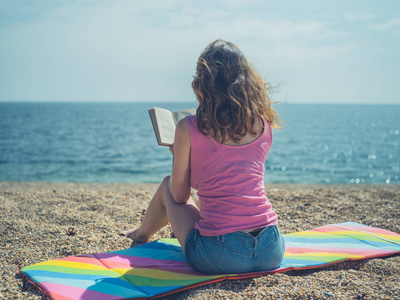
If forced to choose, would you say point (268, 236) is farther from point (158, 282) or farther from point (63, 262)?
point (63, 262)

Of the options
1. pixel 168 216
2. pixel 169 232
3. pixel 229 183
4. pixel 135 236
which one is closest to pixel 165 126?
pixel 168 216

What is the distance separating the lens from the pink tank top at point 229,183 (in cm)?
245

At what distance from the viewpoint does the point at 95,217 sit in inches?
173

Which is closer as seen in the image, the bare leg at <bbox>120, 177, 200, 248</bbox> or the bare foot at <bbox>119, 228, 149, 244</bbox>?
the bare leg at <bbox>120, 177, 200, 248</bbox>

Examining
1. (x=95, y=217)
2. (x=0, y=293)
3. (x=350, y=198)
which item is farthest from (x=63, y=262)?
(x=350, y=198)

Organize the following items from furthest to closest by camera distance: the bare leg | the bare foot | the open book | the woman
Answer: the bare foot, the open book, the bare leg, the woman

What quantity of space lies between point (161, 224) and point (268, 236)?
1167 mm

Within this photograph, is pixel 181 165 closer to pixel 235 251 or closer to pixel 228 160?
pixel 228 160

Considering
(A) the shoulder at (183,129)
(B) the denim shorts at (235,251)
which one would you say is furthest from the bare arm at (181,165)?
(B) the denim shorts at (235,251)

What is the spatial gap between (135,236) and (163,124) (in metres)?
1.27

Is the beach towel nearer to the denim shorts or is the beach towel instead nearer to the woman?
the denim shorts

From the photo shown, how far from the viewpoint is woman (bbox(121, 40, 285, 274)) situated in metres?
2.43

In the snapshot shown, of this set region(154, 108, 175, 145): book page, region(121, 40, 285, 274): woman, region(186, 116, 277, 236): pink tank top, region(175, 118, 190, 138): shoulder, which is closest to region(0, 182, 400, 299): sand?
region(121, 40, 285, 274): woman

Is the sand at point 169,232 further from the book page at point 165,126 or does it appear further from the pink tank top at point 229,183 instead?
the book page at point 165,126
